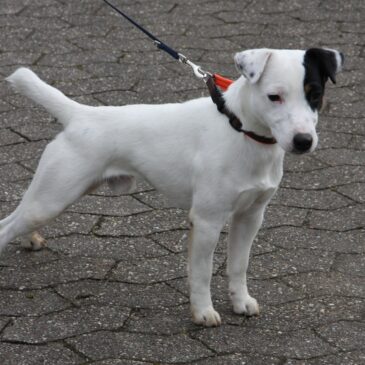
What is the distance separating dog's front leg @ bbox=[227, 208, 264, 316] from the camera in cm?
442

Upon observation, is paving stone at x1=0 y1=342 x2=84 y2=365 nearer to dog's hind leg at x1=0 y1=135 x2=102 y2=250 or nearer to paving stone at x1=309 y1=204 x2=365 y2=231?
dog's hind leg at x1=0 y1=135 x2=102 y2=250

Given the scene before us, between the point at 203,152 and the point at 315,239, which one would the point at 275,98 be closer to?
the point at 203,152

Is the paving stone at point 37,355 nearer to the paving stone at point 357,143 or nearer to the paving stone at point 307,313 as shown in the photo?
the paving stone at point 307,313

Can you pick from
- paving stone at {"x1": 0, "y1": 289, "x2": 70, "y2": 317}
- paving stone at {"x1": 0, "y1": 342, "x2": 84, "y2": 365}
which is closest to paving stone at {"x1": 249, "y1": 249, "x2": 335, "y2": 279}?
paving stone at {"x1": 0, "y1": 289, "x2": 70, "y2": 317}

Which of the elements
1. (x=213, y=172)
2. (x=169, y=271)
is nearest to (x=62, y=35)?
(x=169, y=271)

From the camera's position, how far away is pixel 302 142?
3.82 meters

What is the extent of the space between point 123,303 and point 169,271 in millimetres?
376

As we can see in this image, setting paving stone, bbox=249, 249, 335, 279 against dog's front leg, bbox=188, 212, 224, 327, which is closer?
dog's front leg, bbox=188, 212, 224, 327

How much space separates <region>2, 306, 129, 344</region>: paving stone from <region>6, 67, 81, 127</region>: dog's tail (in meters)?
0.84

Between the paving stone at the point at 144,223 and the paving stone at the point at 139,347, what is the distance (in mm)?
1028

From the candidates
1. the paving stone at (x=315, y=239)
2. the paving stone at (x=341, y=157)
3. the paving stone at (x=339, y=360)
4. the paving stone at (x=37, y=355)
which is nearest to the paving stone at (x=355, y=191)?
the paving stone at (x=341, y=157)

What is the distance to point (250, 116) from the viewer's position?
4.09 meters

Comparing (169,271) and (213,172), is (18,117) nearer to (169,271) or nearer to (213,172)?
(169,271)

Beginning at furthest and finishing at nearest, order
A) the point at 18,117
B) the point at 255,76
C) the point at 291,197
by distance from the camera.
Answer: the point at 18,117 < the point at 291,197 < the point at 255,76
